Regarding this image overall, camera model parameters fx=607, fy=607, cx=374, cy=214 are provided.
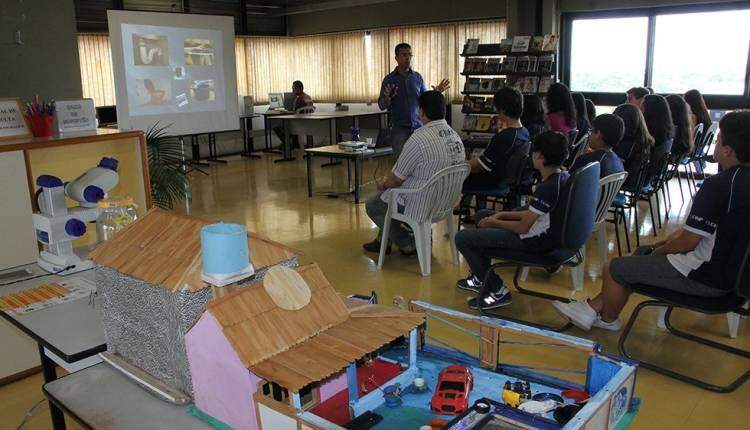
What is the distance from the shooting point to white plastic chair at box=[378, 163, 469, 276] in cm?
398

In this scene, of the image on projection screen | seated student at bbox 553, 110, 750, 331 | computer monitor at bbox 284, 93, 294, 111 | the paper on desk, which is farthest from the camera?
computer monitor at bbox 284, 93, 294, 111

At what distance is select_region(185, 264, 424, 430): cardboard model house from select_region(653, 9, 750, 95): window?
737 cm

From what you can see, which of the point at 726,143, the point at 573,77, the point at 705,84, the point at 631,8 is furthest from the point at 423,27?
the point at 726,143

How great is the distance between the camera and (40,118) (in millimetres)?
2807

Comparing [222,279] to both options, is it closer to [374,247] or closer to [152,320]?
[152,320]

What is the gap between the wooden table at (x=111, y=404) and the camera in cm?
134

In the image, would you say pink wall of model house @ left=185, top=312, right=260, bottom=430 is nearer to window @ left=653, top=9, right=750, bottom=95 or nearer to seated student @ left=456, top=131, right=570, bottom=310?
seated student @ left=456, top=131, right=570, bottom=310

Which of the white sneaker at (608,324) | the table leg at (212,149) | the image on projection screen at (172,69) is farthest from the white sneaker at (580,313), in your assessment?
the table leg at (212,149)

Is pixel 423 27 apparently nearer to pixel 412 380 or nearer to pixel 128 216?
pixel 128 216

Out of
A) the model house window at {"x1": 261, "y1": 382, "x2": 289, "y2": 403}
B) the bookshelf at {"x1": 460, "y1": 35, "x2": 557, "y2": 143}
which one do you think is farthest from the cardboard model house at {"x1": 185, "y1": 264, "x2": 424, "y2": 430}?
the bookshelf at {"x1": 460, "y1": 35, "x2": 557, "y2": 143}

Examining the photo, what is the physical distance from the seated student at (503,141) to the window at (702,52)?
4.09 m

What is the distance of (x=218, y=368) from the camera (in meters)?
1.25

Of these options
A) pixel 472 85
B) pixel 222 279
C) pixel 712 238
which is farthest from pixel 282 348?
pixel 472 85

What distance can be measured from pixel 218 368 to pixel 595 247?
416 cm
